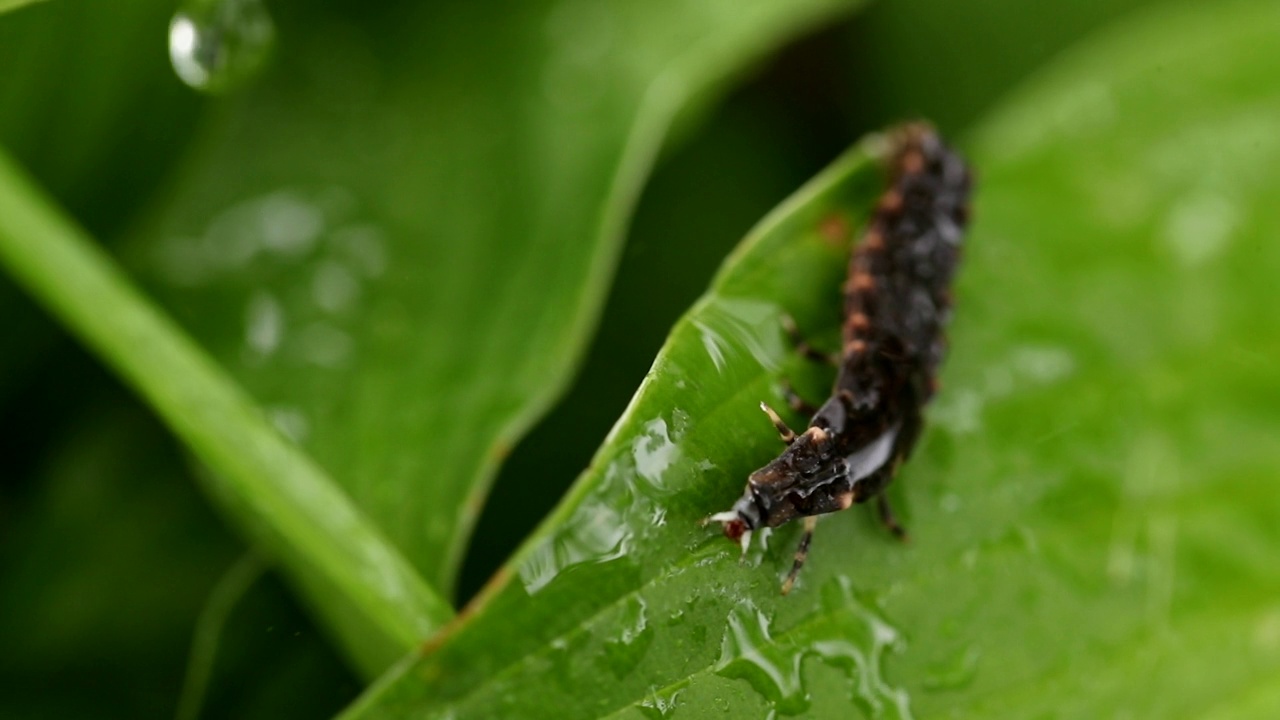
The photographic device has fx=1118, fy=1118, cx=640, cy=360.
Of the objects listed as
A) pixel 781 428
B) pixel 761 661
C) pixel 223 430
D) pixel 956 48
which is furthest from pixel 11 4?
pixel 956 48

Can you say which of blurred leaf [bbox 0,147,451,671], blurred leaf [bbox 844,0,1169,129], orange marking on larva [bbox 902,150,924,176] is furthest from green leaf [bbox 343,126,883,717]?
blurred leaf [bbox 844,0,1169,129]

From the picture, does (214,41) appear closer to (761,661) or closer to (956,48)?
(761,661)

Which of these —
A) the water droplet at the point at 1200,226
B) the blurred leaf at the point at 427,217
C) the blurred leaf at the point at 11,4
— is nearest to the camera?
the blurred leaf at the point at 11,4

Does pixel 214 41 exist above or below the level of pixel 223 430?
above

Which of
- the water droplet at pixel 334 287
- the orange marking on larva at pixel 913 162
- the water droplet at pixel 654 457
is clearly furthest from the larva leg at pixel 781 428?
the water droplet at pixel 334 287

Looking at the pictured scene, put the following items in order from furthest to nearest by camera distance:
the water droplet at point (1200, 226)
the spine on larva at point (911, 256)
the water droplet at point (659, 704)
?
the water droplet at point (1200, 226)
the spine on larva at point (911, 256)
the water droplet at point (659, 704)

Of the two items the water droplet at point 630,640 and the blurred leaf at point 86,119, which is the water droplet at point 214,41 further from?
the water droplet at point 630,640

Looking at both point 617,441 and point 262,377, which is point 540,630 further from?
point 262,377
